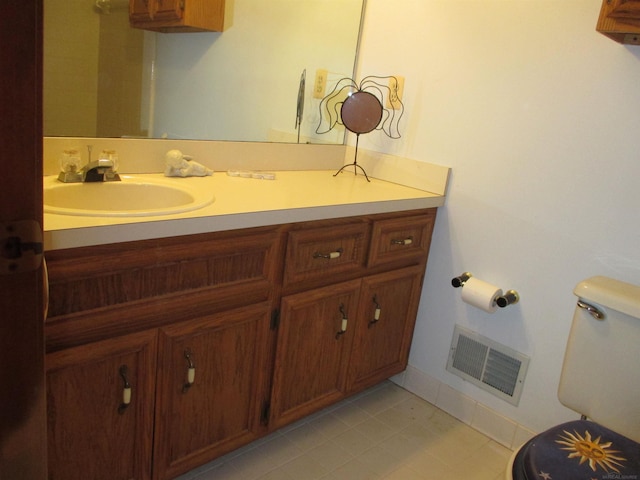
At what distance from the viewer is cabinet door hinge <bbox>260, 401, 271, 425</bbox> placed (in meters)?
1.58

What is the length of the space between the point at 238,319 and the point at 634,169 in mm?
1229

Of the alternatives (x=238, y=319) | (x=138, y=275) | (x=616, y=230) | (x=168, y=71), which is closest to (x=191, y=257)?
(x=138, y=275)

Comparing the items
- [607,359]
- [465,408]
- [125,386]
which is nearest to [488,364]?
[465,408]

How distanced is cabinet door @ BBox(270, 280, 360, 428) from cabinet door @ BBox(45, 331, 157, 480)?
17.1 inches

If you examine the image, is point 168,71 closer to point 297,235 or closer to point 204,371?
point 297,235

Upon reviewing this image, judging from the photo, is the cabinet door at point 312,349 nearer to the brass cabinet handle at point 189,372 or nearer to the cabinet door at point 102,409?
the brass cabinet handle at point 189,372

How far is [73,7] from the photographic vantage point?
1398 mm

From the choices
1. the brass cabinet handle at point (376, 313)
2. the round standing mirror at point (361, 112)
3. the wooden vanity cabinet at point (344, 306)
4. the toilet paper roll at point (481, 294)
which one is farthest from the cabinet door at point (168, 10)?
the toilet paper roll at point (481, 294)

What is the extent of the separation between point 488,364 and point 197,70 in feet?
4.90

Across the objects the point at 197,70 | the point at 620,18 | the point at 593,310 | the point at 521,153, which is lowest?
the point at 593,310

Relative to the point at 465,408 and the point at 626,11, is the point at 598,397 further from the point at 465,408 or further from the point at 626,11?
the point at 626,11

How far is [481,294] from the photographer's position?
1793 mm

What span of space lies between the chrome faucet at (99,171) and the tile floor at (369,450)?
93 cm

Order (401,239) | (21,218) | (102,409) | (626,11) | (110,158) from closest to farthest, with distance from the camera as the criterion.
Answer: (21,218), (102,409), (626,11), (110,158), (401,239)
